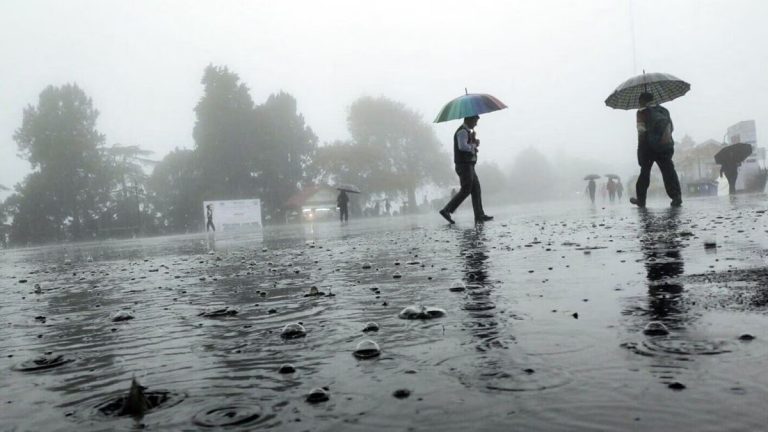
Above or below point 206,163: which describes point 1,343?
below

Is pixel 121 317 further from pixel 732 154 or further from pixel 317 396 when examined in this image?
pixel 732 154

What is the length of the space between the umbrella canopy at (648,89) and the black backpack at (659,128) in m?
1.85

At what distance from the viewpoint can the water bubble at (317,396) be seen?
5.09 ft

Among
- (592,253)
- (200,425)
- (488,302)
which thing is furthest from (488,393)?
(592,253)

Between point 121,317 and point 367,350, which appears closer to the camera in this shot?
point 367,350

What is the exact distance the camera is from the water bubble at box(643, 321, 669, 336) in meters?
1.97

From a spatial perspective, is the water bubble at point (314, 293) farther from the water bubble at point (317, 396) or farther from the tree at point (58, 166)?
the tree at point (58, 166)

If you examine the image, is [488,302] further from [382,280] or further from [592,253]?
[592,253]

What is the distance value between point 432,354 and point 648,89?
12.8 m

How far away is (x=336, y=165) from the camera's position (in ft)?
225

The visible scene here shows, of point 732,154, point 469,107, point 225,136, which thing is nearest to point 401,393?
point 469,107

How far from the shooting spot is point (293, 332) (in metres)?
2.44

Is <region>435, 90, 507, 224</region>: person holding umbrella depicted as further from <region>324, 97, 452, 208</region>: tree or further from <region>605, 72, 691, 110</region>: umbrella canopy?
<region>324, 97, 452, 208</region>: tree

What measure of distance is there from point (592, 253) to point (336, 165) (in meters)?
64.2
